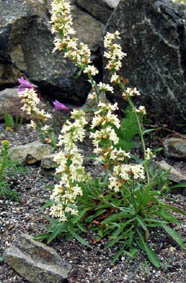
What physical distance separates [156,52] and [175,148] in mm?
1140

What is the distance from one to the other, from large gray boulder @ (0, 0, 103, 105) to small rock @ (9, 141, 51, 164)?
4.52ft

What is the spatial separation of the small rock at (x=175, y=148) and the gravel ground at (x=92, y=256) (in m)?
0.97

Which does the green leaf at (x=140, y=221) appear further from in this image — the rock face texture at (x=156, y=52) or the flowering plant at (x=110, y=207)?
the rock face texture at (x=156, y=52)

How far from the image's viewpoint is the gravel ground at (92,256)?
348 cm

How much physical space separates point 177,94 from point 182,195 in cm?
130

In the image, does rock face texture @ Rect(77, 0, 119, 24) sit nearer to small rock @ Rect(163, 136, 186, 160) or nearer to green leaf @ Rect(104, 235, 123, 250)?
small rock @ Rect(163, 136, 186, 160)

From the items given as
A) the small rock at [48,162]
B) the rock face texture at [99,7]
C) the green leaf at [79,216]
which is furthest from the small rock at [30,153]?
the rock face texture at [99,7]

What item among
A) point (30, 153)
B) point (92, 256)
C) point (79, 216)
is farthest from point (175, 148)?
point (92, 256)

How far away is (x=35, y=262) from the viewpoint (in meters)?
3.46

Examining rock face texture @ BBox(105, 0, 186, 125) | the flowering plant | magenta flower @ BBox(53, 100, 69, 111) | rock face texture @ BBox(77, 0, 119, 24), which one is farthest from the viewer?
rock face texture @ BBox(77, 0, 119, 24)

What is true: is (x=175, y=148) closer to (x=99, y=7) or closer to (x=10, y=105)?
(x=10, y=105)

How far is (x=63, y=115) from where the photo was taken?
19.7 feet

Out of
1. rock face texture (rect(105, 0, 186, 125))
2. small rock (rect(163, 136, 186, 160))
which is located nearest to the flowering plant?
small rock (rect(163, 136, 186, 160))

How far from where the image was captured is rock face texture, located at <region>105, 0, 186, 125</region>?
17.0ft
